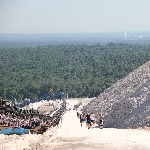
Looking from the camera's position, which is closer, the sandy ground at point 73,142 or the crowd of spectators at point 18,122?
the sandy ground at point 73,142

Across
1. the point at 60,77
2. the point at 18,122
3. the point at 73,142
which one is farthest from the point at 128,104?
the point at 60,77

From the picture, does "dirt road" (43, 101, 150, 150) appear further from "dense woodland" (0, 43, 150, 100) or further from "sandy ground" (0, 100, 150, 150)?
"dense woodland" (0, 43, 150, 100)

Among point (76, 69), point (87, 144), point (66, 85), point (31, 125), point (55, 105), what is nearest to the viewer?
point (87, 144)

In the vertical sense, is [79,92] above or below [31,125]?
below

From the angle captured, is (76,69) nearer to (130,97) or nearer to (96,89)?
(96,89)

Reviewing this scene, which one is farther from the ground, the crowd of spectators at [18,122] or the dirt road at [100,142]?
the crowd of spectators at [18,122]

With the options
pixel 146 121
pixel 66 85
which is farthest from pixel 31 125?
pixel 66 85

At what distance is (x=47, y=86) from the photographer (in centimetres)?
8069

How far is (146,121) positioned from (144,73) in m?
13.7

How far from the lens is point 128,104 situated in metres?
31.4

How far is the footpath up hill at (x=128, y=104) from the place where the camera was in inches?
1075

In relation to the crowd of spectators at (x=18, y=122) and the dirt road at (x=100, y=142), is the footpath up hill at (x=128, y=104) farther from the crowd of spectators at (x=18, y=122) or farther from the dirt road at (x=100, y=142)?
the crowd of spectators at (x=18, y=122)

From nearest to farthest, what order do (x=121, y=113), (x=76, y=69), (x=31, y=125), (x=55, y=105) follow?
(x=31, y=125), (x=121, y=113), (x=55, y=105), (x=76, y=69)

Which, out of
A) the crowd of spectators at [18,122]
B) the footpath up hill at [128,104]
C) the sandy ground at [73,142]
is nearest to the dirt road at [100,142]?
the sandy ground at [73,142]
